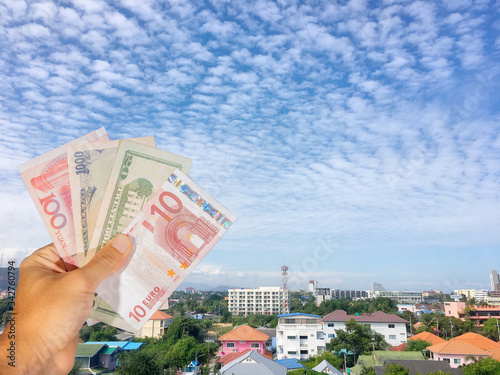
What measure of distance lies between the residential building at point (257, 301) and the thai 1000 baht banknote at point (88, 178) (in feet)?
158

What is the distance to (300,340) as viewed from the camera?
19234mm

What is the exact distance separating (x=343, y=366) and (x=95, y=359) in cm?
1266

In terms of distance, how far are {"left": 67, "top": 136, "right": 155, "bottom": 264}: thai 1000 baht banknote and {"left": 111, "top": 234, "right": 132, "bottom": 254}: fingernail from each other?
59 centimetres

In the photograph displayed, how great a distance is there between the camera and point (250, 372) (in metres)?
11.4

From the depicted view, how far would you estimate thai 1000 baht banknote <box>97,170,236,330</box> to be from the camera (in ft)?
7.38

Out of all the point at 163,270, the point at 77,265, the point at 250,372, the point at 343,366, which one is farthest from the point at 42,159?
the point at 343,366

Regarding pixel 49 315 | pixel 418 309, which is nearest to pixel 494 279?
pixel 418 309

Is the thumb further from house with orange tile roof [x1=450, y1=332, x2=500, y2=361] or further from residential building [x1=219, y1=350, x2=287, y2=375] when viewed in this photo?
house with orange tile roof [x1=450, y1=332, x2=500, y2=361]

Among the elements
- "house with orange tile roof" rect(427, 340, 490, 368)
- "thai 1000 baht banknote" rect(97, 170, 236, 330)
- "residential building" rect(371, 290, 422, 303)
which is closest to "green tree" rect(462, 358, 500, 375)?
→ "house with orange tile roof" rect(427, 340, 490, 368)

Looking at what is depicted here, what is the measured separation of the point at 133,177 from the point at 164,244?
576mm

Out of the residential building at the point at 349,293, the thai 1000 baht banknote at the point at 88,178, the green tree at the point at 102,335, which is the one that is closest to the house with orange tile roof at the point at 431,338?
the green tree at the point at 102,335

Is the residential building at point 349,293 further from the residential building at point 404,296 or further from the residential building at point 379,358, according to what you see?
the residential building at point 379,358

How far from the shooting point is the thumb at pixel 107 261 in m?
1.51

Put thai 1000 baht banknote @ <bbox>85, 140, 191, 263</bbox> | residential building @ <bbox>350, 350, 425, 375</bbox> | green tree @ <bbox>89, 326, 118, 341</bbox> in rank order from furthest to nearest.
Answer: green tree @ <bbox>89, 326, 118, 341</bbox> < residential building @ <bbox>350, 350, 425, 375</bbox> < thai 1000 baht banknote @ <bbox>85, 140, 191, 263</bbox>
